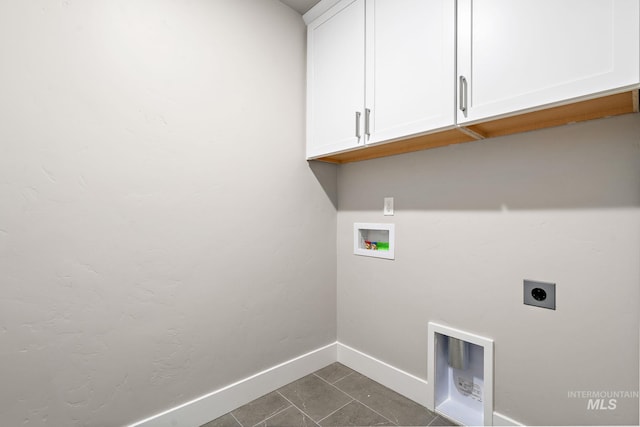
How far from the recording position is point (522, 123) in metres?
1.31

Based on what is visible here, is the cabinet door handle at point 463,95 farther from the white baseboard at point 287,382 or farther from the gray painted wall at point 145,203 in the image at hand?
the white baseboard at point 287,382

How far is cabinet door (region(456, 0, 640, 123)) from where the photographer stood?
938 mm

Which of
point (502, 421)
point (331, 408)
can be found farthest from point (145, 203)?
point (502, 421)

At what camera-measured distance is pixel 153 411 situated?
1.46 meters

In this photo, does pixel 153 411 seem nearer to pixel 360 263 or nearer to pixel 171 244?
pixel 171 244

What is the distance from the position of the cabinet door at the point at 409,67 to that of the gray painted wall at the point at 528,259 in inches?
14.3

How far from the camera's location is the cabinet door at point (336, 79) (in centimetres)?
170

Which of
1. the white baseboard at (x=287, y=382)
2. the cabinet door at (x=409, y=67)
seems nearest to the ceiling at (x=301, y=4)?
the cabinet door at (x=409, y=67)

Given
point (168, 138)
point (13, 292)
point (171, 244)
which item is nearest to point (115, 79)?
point (168, 138)

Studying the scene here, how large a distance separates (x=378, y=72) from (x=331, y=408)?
6.32ft

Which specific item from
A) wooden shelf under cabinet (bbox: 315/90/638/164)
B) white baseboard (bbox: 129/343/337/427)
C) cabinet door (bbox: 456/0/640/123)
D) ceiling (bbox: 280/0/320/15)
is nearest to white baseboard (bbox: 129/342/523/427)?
white baseboard (bbox: 129/343/337/427)

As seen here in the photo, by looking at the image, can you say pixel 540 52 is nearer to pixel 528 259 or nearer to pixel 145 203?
pixel 528 259

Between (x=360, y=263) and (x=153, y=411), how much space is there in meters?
1.45

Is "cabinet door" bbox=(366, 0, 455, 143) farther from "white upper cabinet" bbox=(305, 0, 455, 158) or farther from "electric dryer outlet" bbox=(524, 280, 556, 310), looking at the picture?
"electric dryer outlet" bbox=(524, 280, 556, 310)
